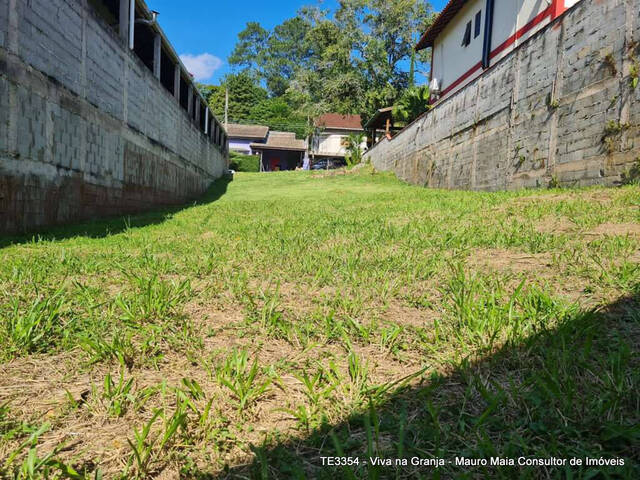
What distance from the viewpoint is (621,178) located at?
6.07m

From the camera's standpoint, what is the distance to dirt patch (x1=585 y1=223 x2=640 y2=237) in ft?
12.1

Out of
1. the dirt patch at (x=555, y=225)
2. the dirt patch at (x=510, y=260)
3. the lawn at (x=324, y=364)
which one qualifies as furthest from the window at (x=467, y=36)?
the dirt patch at (x=510, y=260)

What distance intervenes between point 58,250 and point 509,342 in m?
4.57

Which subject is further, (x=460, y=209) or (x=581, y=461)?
(x=460, y=209)

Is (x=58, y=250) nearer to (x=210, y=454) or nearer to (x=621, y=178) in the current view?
(x=210, y=454)

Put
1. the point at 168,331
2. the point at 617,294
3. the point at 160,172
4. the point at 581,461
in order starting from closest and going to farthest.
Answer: the point at 581,461 < the point at 168,331 < the point at 617,294 < the point at 160,172

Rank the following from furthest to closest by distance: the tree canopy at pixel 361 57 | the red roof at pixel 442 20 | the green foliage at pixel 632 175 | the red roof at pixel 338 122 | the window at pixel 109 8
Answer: the red roof at pixel 338 122 < the tree canopy at pixel 361 57 < the red roof at pixel 442 20 < the window at pixel 109 8 < the green foliage at pixel 632 175

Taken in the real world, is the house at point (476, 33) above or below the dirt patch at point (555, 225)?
above

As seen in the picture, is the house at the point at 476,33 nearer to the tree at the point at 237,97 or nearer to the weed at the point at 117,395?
the weed at the point at 117,395

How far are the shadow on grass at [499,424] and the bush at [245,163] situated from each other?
34.5 meters

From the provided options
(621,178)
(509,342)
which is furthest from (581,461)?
(621,178)

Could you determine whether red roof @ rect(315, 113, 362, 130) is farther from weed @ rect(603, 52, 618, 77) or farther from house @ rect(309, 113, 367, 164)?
weed @ rect(603, 52, 618, 77)

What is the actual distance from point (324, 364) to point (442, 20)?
20891mm

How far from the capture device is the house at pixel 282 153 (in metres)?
41.1
